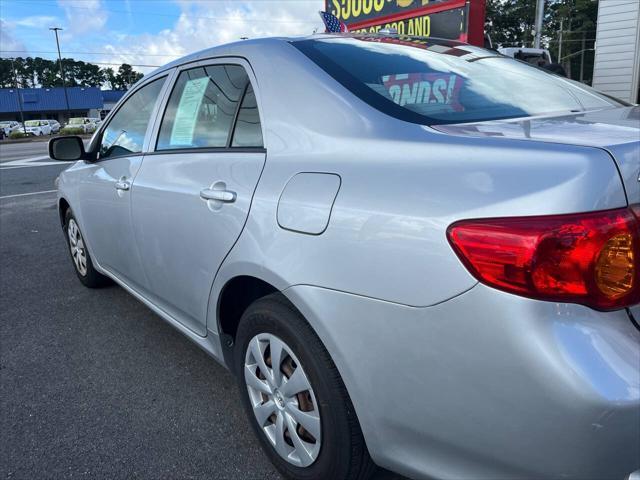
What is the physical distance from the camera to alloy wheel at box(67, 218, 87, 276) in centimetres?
411

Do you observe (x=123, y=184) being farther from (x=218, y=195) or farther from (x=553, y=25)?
(x=553, y=25)

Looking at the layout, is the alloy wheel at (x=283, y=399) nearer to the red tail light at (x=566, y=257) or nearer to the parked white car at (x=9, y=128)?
the red tail light at (x=566, y=257)

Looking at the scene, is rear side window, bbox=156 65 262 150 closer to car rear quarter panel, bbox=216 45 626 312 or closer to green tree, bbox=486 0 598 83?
car rear quarter panel, bbox=216 45 626 312

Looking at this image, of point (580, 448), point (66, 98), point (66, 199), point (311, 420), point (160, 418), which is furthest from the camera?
point (66, 98)

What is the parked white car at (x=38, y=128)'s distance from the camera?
1686 inches

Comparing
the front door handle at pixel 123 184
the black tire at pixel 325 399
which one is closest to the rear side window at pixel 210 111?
the front door handle at pixel 123 184

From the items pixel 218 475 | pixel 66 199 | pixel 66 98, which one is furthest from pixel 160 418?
pixel 66 98

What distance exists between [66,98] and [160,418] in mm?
69259

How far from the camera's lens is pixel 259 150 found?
2018mm

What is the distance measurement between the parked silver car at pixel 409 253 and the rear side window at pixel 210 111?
0.05 feet

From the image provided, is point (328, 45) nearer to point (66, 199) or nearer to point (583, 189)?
point (583, 189)

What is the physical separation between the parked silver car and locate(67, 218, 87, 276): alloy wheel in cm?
182

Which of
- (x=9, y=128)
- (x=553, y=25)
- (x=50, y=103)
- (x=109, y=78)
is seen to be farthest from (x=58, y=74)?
(x=553, y=25)

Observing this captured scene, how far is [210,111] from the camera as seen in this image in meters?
2.43
